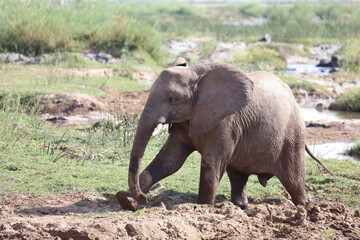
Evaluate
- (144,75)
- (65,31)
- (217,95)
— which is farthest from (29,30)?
(217,95)

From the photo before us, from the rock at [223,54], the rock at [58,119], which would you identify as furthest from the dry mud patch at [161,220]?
the rock at [223,54]

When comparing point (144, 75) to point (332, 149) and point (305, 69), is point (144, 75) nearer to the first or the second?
point (332, 149)

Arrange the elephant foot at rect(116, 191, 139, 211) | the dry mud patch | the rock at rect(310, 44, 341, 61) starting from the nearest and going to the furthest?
the dry mud patch < the elephant foot at rect(116, 191, 139, 211) < the rock at rect(310, 44, 341, 61)

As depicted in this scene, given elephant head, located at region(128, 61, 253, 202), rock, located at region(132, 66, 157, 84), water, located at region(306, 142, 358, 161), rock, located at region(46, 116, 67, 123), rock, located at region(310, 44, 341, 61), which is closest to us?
elephant head, located at region(128, 61, 253, 202)

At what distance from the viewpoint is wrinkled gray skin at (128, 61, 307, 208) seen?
5.32m

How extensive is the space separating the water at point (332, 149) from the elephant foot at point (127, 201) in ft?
14.7

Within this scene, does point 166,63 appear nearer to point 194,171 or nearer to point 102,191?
point 194,171

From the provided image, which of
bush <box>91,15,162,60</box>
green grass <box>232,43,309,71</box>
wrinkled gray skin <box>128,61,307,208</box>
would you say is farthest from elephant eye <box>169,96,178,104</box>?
green grass <box>232,43,309,71</box>

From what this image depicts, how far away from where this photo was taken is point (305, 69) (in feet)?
71.2

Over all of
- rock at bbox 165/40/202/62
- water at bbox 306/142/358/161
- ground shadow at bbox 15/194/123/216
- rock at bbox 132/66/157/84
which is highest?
ground shadow at bbox 15/194/123/216

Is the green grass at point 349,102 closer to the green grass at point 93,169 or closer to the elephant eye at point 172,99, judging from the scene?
the green grass at point 93,169

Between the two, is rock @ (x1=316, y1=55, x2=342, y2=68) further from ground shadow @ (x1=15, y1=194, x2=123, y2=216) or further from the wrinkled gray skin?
ground shadow @ (x1=15, y1=194, x2=123, y2=216)

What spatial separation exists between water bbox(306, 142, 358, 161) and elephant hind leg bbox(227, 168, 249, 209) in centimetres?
324

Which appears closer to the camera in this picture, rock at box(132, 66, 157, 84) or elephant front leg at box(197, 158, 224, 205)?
elephant front leg at box(197, 158, 224, 205)
